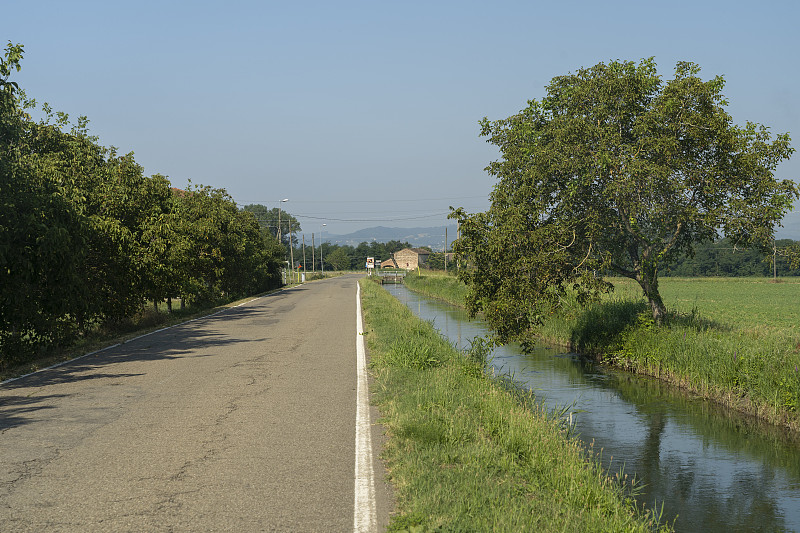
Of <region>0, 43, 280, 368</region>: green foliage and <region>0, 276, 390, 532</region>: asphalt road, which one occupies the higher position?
<region>0, 43, 280, 368</region>: green foliage

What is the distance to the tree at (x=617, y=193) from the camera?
16.2m

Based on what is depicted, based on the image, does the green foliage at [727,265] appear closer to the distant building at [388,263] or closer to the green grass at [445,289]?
the green grass at [445,289]

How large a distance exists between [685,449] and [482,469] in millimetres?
6195

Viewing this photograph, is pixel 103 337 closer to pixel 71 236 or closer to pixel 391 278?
pixel 71 236

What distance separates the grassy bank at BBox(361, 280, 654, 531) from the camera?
5039 millimetres

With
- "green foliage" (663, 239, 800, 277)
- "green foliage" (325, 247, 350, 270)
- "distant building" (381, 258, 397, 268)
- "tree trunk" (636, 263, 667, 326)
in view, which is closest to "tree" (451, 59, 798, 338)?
"tree trunk" (636, 263, 667, 326)

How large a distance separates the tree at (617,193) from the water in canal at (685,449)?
8.21 feet

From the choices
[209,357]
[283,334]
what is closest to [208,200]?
[283,334]

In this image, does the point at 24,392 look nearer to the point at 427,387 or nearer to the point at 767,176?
the point at 427,387

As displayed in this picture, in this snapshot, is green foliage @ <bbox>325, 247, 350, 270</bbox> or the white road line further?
green foliage @ <bbox>325, 247, 350, 270</bbox>

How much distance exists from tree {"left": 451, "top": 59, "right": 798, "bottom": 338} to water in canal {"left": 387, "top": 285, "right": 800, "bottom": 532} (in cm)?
250

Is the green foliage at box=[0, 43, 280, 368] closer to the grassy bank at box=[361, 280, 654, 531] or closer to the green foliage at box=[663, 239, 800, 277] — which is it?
the grassy bank at box=[361, 280, 654, 531]

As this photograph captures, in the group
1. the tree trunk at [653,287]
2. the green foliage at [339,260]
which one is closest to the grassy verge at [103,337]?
the tree trunk at [653,287]

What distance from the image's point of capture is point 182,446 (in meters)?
7.12
